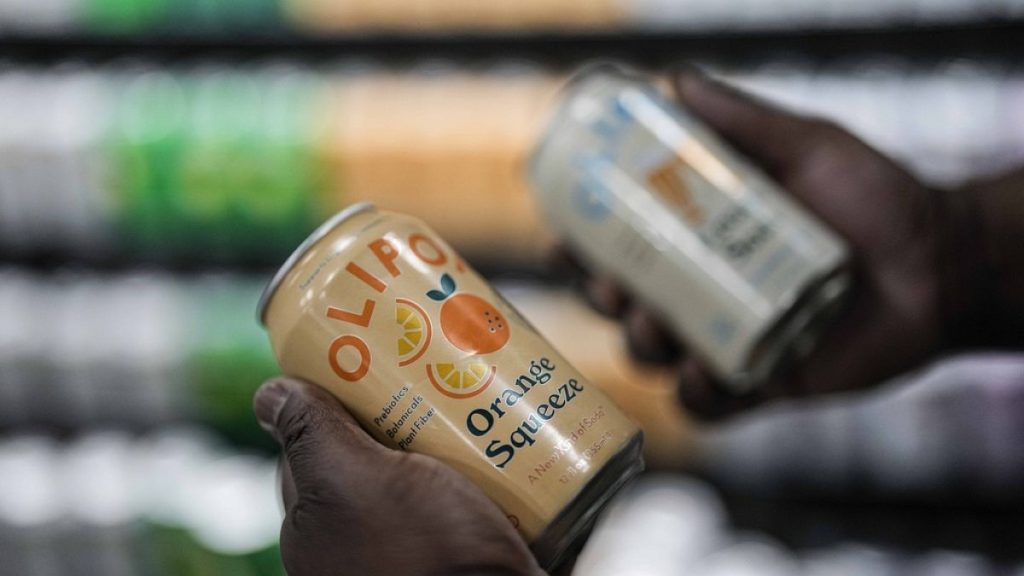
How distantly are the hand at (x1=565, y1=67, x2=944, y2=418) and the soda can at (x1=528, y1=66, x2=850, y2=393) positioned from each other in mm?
168

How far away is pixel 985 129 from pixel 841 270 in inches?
29.9

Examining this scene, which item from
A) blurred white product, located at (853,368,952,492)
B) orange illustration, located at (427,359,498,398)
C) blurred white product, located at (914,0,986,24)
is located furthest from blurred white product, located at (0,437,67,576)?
blurred white product, located at (914,0,986,24)

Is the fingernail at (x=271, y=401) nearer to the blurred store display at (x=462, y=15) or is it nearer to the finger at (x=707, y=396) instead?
the finger at (x=707, y=396)

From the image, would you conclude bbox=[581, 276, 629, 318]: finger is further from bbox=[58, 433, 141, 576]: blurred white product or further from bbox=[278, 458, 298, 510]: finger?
bbox=[58, 433, 141, 576]: blurred white product

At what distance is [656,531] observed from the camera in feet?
5.20

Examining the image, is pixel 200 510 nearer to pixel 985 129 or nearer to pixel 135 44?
pixel 135 44

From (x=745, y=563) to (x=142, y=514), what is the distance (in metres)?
0.93

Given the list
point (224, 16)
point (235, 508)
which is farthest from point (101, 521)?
point (224, 16)

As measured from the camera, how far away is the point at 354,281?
2.61ft

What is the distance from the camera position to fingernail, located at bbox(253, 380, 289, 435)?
82 centimetres

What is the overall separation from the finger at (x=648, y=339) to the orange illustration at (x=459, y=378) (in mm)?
596

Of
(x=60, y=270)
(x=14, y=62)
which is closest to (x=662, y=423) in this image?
(x=60, y=270)

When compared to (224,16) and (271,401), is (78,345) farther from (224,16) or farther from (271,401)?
(271,401)

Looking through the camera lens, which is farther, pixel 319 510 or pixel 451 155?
pixel 451 155
